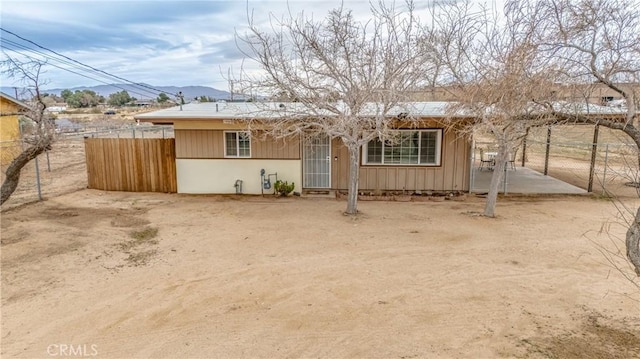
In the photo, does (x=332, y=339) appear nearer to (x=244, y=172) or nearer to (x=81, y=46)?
(x=244, y=172)

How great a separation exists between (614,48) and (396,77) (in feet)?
14.9

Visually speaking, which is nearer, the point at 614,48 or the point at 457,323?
the point at 457,323

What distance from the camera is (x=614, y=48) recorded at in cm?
599

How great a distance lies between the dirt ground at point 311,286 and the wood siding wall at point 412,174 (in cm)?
254

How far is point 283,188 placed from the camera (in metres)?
13.1

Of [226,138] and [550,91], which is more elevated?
[550,91]

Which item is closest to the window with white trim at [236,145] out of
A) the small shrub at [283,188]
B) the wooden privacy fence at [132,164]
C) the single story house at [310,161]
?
the single story house at [310,161]

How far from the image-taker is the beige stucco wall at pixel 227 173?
1320 centimetres

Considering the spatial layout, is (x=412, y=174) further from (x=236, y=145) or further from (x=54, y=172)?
(x=54, y=172)

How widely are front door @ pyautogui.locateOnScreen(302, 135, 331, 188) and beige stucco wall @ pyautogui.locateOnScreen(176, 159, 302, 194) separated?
1.02 ft

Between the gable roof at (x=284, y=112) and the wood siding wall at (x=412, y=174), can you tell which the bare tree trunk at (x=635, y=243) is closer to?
the gable roof at (x=284, y=112)

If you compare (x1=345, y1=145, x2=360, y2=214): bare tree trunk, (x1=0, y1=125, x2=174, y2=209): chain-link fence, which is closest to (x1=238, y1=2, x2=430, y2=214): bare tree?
(x1=345, y1=145, x2=360, y2=214): bare tree trunk

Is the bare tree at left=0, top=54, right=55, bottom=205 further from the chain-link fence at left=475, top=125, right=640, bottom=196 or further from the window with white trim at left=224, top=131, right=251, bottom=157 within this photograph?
the chain-link fence at left=475, top=125, right=640, bottom=196

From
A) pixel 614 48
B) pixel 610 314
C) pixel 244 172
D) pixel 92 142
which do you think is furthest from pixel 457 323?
pixel 92 142
